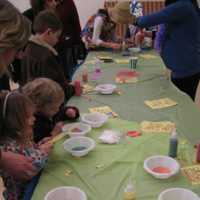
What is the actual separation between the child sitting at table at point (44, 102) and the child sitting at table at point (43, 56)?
1.41 ft

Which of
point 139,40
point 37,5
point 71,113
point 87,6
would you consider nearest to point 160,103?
point 71,113

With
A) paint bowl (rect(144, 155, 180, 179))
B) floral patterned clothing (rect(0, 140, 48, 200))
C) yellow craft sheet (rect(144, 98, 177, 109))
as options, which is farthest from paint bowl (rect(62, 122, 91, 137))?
yellow craft sheet (rect(144, 98, 177, 109))

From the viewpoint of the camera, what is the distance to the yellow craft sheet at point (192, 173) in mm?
1341

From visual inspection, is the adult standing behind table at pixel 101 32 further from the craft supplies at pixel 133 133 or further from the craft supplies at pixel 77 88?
the craft supplies at pixel 133 133

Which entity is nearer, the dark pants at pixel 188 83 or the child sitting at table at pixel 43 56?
the child sitting at table at pixel 43 56

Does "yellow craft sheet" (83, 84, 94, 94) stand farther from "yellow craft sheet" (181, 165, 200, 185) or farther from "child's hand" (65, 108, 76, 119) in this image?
"yellow craft sheet" (181, 165, 200, 185)

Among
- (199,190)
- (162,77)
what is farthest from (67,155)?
(162,77)

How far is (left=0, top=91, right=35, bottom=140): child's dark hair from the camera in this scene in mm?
1389

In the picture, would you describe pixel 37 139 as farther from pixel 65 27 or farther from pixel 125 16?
pixel 65 27

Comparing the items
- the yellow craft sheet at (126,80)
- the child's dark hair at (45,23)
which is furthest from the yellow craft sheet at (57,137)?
the yellow craft sheet at (126,80)

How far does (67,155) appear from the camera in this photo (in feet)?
5.04

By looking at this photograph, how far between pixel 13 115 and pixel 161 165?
0.68 m

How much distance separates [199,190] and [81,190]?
46 cm

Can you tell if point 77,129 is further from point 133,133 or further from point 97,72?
point 97,72
